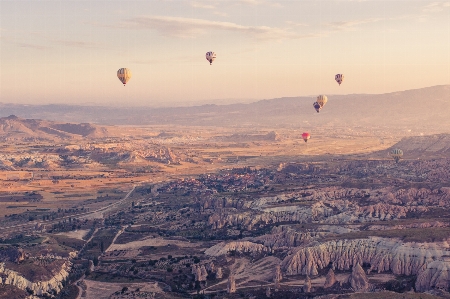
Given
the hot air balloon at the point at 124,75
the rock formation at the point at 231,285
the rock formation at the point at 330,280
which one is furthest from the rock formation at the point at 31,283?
the hot air balloon at the point at 124,75

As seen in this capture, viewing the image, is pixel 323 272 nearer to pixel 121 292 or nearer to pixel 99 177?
pixel 121 292

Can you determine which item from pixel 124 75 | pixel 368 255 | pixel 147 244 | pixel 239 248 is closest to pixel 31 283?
pixel 147 244

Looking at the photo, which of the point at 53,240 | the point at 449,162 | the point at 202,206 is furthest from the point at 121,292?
the point at 449,162

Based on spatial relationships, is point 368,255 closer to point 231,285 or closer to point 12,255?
point 231,285

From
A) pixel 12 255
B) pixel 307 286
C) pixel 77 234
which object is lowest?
pixel 77 234

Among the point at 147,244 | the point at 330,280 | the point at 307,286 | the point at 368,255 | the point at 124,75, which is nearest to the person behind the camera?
the point at 307,286
